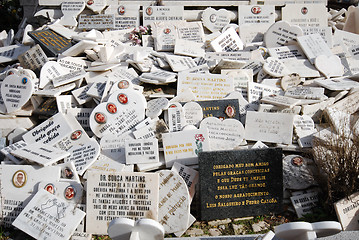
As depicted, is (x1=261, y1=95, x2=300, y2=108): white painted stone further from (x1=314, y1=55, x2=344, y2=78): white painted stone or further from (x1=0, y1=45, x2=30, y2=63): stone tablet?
(x1=0, y1=45, x2=30, y2=63): stone tablet

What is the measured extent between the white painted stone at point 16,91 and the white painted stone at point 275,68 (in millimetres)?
3758

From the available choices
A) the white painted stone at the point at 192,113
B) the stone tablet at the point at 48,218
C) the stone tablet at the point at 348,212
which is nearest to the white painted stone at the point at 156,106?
the white painted stone at the point at 192,113

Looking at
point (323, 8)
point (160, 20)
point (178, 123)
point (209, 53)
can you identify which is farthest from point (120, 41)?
point (323, 8)

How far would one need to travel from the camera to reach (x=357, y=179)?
520 centimetres

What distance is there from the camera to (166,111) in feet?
20.1

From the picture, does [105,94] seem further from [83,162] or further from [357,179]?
[357,179]

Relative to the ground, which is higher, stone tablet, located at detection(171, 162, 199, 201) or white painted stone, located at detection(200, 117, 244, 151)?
white painted stone, located at detection(200, 117, 244, 151)

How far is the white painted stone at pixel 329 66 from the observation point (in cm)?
725

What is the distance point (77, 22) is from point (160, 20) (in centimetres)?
170

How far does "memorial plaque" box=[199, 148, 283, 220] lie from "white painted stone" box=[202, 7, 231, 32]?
158 inches

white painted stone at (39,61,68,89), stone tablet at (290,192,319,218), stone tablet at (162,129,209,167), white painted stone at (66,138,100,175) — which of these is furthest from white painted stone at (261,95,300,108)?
white painted stone at (39,61,68,89)

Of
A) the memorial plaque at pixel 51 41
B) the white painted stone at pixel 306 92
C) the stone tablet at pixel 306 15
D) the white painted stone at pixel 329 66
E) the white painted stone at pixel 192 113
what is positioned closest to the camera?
the white painted stone at pixel 192 113

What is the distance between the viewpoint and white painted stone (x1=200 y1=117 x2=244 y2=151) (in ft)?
19.1

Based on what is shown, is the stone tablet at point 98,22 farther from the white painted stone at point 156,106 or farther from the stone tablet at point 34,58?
the white painted stone at point 156,106
